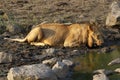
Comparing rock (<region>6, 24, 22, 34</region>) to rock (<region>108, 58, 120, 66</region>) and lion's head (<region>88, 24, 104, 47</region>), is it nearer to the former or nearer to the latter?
lion's head (<region>88, 24, 104, 47</region>)

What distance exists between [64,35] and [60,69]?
→ 3.73 metres

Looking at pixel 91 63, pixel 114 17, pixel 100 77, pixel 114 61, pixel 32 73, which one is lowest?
pixel 91 63

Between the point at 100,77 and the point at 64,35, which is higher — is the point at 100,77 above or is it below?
above

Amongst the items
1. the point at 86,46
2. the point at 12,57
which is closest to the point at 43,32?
the point at 86,46

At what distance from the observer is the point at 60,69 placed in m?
11.5

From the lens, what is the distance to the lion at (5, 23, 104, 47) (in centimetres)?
1488

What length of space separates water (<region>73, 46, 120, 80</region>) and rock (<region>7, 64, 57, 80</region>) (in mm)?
1008

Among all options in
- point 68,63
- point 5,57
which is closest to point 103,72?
point 68,63

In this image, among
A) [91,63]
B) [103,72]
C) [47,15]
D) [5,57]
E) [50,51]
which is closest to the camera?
[103,72]

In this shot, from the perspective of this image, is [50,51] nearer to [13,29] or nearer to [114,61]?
[114,61]

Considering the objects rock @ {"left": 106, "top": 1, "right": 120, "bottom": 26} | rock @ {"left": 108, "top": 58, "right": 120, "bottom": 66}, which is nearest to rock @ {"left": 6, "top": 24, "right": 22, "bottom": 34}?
rock @ {"left": 106, "top": 1, "right": 120, "bottom": 26}

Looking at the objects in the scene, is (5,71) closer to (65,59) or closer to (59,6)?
(65,59)

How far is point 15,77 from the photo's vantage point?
34.4 feet

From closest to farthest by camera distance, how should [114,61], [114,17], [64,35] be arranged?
[114,61] < [64,35] < [114,17]
